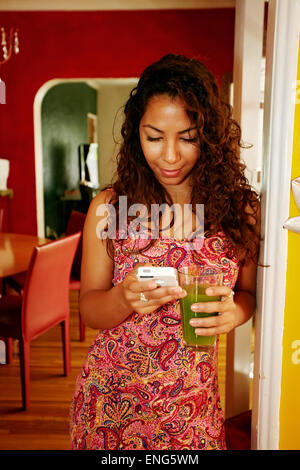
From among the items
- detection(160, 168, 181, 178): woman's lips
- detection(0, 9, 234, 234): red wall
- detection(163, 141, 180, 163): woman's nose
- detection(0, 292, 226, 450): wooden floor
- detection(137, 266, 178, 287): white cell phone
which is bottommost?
detection(0, 292, 226, 450): wooden floor

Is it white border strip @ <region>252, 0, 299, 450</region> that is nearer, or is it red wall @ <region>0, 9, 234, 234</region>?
white border strip @ <region>252, 0, 299, 450</region>

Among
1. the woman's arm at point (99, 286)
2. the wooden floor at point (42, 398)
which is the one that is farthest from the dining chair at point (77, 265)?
the woman's arm at point (99, 286)

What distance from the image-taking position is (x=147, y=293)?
882 mm

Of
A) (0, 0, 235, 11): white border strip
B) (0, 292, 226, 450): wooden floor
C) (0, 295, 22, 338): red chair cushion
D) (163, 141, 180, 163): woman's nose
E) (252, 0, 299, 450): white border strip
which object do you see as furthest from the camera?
(0, 0, 235, 11): white border strip

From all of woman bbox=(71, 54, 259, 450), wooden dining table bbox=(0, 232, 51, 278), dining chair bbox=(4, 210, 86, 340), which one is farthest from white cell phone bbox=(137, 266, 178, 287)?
dining chair bbox=(4, 210, 86, 340)

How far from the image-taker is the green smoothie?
95 centimetres

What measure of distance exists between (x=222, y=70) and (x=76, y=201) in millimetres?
3215

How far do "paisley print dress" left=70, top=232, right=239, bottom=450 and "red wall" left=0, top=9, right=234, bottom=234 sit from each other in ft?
13.1

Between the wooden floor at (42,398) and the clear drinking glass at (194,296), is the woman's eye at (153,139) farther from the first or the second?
the wooden floor at (42,398)

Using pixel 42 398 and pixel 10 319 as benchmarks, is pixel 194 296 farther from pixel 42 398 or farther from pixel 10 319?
pixel 42 398

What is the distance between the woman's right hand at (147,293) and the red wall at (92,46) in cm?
420

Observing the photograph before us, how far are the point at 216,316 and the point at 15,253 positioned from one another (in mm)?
2319

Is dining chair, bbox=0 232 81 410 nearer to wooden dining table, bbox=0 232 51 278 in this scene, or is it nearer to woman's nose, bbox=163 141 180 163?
wooden dining table, bbox=0 232 51 278
